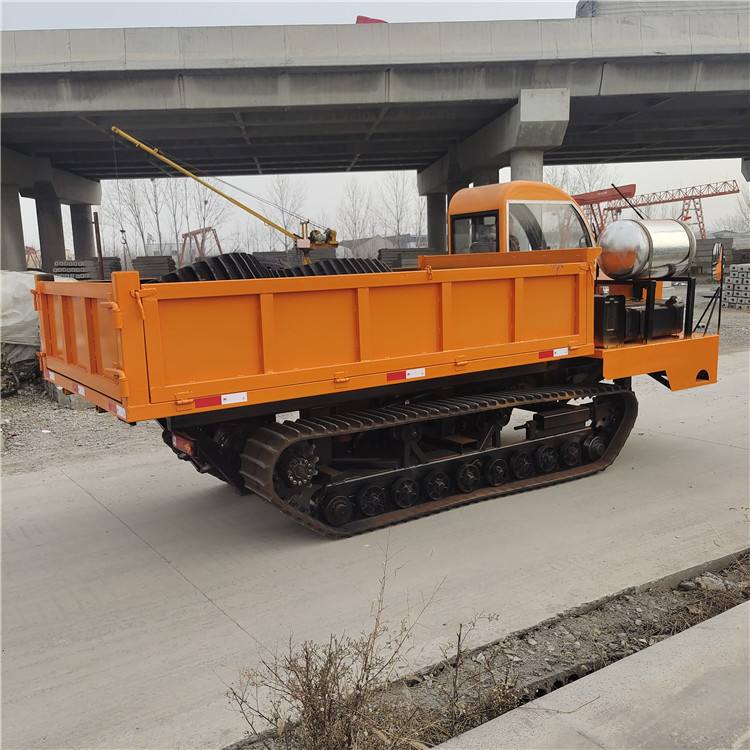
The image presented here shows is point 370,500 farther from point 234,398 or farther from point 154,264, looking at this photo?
point 154,264

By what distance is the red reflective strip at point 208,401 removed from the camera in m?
4.60

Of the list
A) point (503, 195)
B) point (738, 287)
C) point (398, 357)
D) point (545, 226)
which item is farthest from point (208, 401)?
point (738, 287)

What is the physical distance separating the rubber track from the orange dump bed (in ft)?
0.98

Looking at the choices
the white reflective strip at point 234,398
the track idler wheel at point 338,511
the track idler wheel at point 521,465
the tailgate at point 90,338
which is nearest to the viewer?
the tailgate at point 90,338

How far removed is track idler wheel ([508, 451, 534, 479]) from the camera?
6328 mm

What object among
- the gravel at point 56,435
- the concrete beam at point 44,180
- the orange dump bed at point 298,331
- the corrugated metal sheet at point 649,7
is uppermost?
the corrugated metal sheet at point 649,7

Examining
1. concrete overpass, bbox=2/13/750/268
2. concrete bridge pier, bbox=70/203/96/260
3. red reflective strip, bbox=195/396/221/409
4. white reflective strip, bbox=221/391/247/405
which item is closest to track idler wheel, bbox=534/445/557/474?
white reflective strip, bbox=221/391/247/405

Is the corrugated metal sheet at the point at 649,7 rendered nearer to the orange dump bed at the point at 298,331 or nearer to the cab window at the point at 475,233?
the cab window at the point at 475,233

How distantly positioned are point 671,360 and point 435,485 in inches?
113

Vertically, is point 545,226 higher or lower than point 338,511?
higher

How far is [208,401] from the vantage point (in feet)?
15.2

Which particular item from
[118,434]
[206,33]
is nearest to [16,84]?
[206,33]

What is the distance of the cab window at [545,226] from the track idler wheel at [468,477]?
7.35ft

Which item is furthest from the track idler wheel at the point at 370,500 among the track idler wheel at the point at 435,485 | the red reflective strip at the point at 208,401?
the red reflective strip at the point at 208,401
